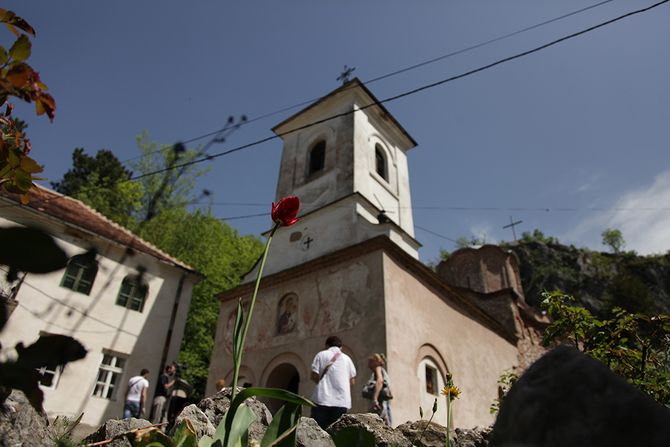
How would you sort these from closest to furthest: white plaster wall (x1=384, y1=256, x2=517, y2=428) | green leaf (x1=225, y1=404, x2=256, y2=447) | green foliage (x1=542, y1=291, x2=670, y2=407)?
green leaf (x1=225, y1=404, x2=256, y2=447)
green foliage (x1=542, y1=291, x2=670, y2=407)
white plaster wall (x1=384, y1=256, x2=517, y2=428)

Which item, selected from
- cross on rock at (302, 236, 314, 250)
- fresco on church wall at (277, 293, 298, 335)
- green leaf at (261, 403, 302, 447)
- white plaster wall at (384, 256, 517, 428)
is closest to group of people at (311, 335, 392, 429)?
green leaf at (261, 403, 302, 447)

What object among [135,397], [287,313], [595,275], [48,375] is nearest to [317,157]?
[287,313]

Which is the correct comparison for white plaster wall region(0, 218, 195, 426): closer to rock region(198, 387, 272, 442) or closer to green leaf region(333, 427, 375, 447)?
rock region(198, 387, 272, 442)

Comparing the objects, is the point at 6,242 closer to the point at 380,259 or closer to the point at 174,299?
the point at 380,259

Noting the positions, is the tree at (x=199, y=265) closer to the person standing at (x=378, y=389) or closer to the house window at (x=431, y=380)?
the house window at (x=431, y=380)

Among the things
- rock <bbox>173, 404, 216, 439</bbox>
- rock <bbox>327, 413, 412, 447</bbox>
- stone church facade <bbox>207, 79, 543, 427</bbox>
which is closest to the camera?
rock <bbox>173, 404, 216, 439</bbox>

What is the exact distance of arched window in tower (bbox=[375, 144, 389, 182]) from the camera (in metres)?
17.6

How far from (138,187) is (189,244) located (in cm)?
511

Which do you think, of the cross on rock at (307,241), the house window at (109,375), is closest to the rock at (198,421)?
the cross on rock at (307,241)

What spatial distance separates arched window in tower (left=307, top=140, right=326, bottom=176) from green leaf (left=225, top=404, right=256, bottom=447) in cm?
Result: 1530

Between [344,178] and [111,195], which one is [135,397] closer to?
[344,178]

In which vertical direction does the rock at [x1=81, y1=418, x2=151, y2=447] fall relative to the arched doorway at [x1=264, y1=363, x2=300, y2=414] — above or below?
below

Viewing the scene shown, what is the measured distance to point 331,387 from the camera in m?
5.74

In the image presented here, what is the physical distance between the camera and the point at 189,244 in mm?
24219
